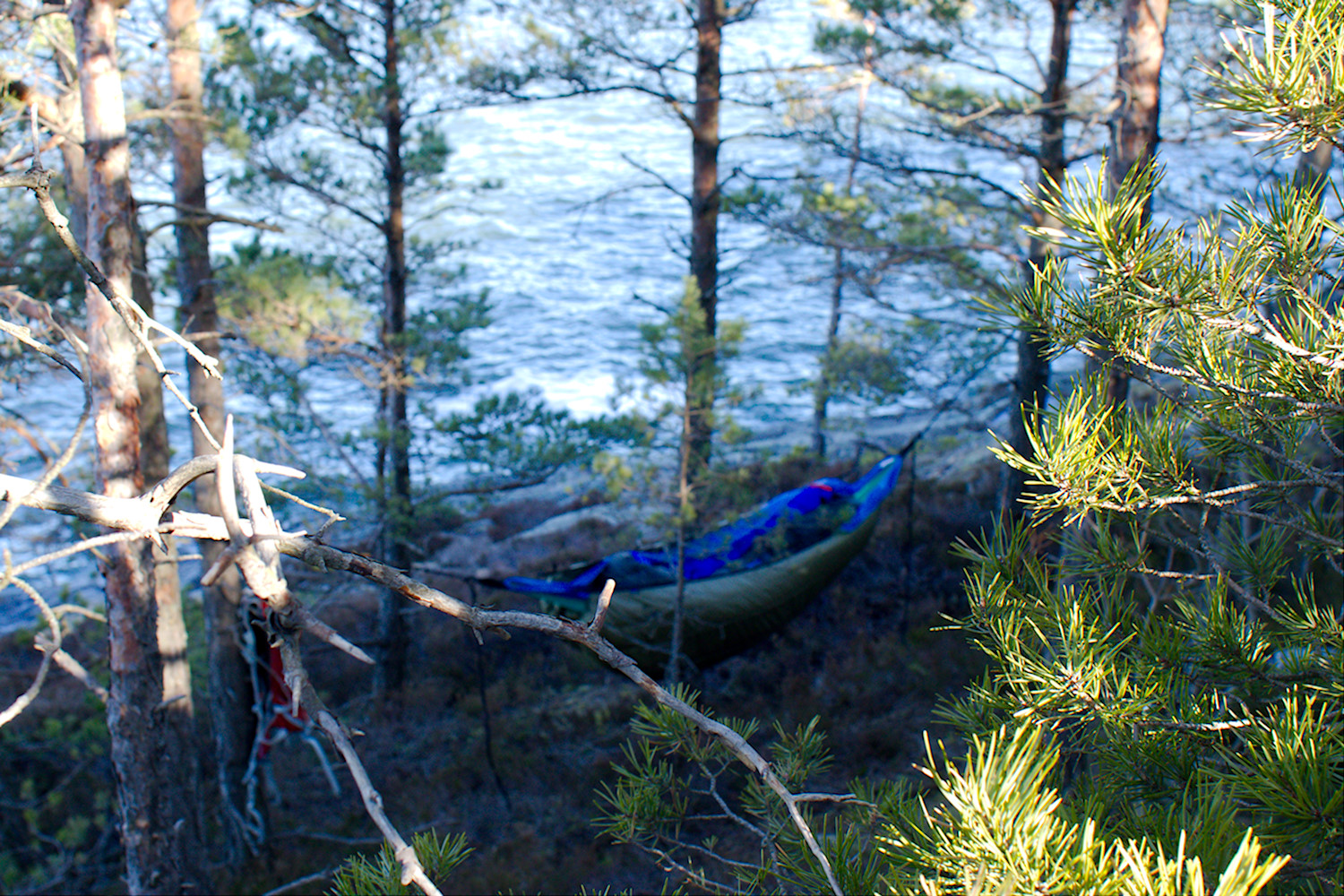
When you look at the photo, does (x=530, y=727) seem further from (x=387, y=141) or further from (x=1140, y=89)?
(x=1140, y=89)

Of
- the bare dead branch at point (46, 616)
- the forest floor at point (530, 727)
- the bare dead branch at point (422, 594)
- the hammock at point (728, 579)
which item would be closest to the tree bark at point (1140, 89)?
the hammock at point (728, 579)

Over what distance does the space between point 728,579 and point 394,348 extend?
10.8 feet

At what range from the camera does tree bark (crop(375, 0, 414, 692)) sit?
255 inches

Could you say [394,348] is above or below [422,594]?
below

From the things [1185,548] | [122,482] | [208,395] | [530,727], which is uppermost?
[1185,548]

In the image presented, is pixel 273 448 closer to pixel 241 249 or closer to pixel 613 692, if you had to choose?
pixel 241 249

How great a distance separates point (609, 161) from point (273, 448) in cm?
2647

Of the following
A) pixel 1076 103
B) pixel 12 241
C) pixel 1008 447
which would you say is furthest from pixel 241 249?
pixel 1076 103

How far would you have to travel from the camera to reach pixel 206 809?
671 cm

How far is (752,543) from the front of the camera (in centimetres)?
616

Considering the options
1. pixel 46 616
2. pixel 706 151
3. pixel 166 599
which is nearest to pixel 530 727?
pixel 166 599

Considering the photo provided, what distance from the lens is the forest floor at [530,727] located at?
569 cm

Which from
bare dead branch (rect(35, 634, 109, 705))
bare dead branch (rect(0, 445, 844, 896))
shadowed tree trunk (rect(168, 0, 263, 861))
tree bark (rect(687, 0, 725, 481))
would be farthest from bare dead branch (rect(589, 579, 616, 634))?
tree bark (rect(687, 0, 725, 481))

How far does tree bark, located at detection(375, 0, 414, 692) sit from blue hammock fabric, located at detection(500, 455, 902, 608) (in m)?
1.66
